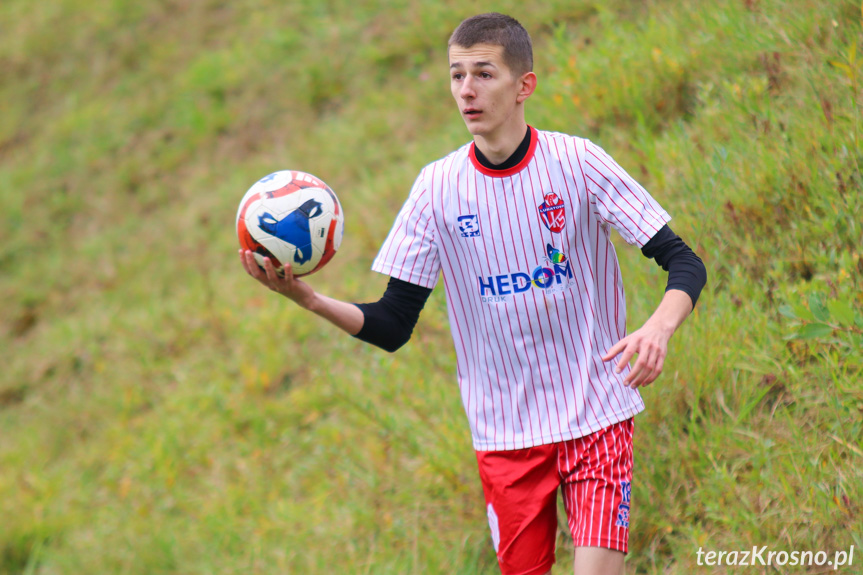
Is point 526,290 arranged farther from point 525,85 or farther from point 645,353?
point 525,85

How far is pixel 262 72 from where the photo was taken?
26.8 feet

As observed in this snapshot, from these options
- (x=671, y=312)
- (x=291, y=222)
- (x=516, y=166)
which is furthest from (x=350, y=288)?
(x=671, y=312)

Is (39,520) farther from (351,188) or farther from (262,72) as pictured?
(262,72)

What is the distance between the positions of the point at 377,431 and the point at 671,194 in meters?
2.04

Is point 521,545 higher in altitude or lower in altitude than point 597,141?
lower

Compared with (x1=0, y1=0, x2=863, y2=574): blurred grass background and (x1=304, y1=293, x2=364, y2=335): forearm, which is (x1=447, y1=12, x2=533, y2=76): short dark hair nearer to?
(x1=304, y1=293, x2=364, y2=335): forearm

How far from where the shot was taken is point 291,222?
2646 mm

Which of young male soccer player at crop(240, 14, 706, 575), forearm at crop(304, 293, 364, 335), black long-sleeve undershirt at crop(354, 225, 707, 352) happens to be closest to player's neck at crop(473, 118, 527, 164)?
young male soccer player at crop(240, 14, 706, 575)

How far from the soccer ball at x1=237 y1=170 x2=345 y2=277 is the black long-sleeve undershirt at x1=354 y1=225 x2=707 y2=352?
9.7 inches

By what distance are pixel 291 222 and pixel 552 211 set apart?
2.77 feet

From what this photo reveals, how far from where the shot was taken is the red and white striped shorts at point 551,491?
2.60 meters

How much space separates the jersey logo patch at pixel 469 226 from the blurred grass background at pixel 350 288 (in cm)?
111

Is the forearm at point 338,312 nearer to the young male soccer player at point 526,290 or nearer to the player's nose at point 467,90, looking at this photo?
the young male soccer player at point 526,290

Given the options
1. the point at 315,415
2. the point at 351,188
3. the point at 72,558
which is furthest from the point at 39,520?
the point at 351,188
